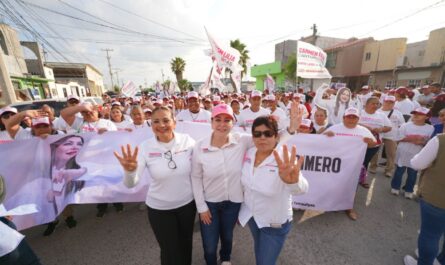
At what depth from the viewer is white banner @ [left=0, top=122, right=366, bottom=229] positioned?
129 inches

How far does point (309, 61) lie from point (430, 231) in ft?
21.2

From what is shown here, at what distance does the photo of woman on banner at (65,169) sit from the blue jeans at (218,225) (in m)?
2.43

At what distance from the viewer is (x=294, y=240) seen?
3377mm

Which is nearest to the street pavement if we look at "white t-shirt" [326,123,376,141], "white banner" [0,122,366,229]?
"white banner" [0,122,366,229]

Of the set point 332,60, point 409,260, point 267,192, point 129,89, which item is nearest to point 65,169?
point 267,192

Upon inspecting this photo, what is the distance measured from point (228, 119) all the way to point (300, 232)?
2.53 m

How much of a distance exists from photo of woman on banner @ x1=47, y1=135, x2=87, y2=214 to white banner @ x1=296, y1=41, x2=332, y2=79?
21.8 feet

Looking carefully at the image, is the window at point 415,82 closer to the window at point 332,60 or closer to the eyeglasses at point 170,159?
the window at point 332,60

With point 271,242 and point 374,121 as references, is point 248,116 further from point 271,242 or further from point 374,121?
point 271,242

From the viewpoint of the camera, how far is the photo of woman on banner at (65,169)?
3.39 m

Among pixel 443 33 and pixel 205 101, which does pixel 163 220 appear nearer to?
pixel 205 101

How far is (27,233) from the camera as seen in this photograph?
3789 mm

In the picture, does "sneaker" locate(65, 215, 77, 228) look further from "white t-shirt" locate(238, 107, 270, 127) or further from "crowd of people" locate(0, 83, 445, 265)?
"white t-shirt" locate(238, 107, 270, 127)

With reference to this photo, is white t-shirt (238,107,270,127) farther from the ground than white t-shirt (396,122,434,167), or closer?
farther from the ground
